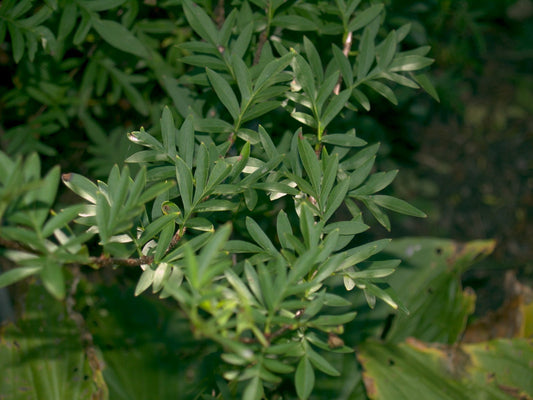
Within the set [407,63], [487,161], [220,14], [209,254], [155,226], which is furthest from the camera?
[487,161]

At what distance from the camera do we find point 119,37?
853 millimetres

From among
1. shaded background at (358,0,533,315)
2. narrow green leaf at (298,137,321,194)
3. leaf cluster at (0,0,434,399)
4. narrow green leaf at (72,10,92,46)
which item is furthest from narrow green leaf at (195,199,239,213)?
shaded background at (358,0,533,315)

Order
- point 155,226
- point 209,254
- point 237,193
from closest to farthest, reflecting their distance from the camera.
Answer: point 209,254 < point 155,226 < point 237,193

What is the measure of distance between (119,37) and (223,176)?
1.40 ft

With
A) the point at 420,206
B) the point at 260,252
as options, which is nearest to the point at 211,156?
the point at 260,252

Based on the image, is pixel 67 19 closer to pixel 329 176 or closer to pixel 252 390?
pixel 329 176

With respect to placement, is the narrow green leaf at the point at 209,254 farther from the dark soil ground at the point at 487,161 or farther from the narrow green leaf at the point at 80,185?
the dark soil ground at the point at 487,161

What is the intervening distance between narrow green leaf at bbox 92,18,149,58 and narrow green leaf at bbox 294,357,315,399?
0.60 metres

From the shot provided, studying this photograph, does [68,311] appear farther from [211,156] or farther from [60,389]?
[211,156]

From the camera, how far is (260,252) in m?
0.63

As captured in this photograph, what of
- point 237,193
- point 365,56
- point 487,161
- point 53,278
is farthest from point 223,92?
point 487,161

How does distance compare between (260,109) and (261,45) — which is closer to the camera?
(260,109)

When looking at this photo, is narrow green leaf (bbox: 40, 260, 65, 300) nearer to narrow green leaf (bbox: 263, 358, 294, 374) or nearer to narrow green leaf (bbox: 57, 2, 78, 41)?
narrow green leaf (bbox: 263, 358, 294, 374)

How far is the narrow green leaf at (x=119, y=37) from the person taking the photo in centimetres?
84
